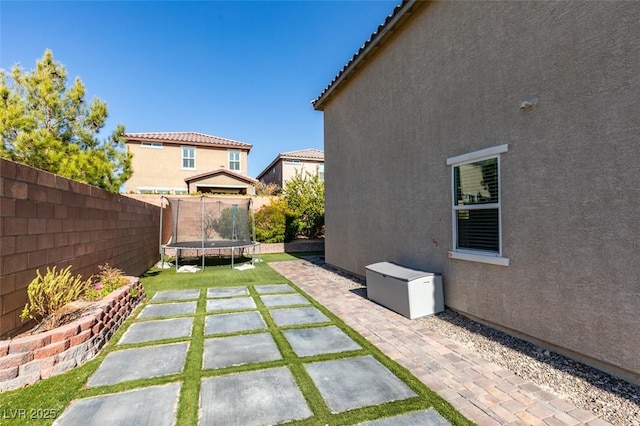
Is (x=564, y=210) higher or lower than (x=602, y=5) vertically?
lower

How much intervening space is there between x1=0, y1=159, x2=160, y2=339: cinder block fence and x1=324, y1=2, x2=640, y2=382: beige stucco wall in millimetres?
5987

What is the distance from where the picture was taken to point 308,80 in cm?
1617

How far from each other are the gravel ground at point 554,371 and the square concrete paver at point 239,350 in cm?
256

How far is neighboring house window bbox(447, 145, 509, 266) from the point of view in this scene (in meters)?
4.43

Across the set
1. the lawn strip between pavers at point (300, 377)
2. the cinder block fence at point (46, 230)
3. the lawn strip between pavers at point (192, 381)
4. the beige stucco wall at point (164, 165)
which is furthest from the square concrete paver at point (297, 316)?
the beige stucco wall at point (164, 165)

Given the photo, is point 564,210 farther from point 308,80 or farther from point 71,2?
point 308,80

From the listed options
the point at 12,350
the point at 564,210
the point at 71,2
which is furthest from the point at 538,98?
the point at 71,2

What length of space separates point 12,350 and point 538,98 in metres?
6.58

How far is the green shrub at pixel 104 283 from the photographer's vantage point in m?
4.68

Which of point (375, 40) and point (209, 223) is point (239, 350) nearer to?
point (375, 40)

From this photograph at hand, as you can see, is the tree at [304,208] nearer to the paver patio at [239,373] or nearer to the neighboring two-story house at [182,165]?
the neighboring two-story house at [182,165]

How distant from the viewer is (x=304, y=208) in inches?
666

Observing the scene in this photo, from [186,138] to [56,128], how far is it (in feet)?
56.8

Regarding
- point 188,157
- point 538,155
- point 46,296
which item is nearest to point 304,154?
point 188,157
